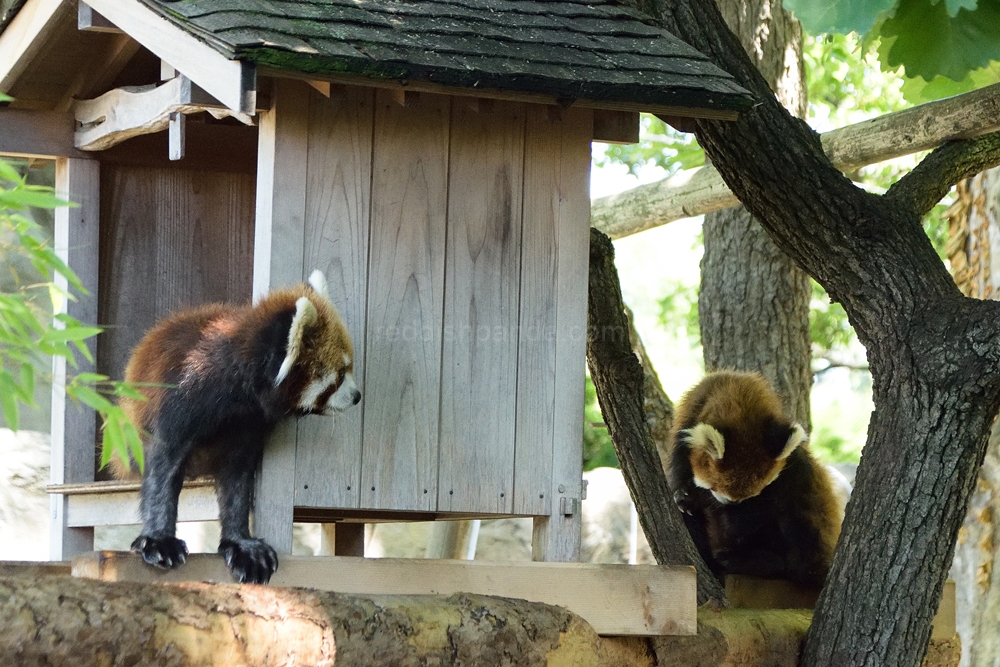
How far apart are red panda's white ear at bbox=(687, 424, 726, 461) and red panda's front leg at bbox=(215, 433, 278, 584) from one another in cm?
215

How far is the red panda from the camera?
378 cm

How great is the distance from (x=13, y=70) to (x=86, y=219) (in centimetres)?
69

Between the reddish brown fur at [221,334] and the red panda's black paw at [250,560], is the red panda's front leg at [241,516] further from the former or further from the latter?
the reddish brown fur at [221,334]

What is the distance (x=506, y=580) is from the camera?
4.02 m

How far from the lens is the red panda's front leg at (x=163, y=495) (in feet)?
12.1

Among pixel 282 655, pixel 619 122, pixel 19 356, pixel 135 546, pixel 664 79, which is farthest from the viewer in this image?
pixel 619 122

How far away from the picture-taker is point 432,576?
3936 millimetres

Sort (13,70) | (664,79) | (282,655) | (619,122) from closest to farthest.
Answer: (282,655) → (664,79) → (619,122) → (13,70)

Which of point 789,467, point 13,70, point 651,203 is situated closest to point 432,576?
point 789,467

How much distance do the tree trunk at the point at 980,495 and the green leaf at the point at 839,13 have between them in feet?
15.8

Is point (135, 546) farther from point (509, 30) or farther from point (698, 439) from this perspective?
point (698, 439)

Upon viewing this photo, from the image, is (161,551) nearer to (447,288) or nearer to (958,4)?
(447,288)

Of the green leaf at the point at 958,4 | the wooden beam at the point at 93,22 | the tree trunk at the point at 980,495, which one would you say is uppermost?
the wooden beam at the point at 93,22

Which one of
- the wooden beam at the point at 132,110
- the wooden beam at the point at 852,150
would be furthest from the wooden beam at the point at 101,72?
the wooden beam at the point at 852,150
